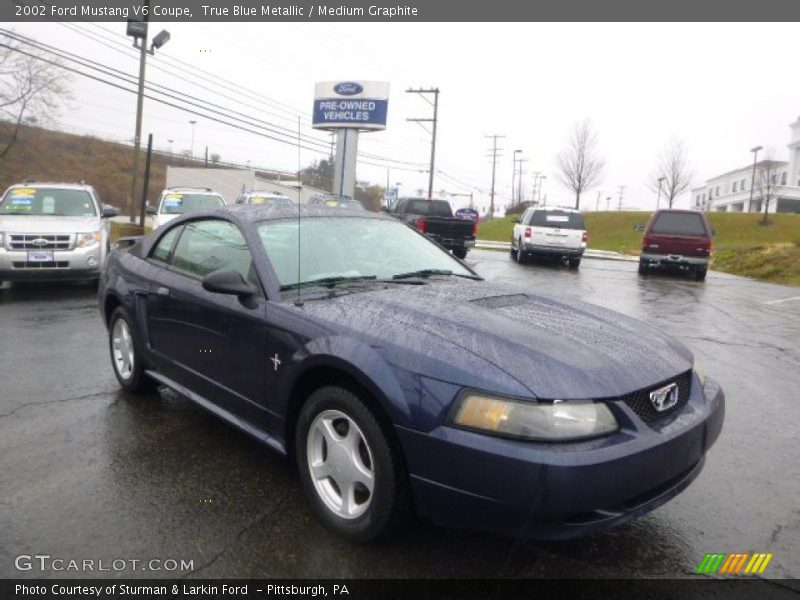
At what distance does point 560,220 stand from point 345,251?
47.8 ft

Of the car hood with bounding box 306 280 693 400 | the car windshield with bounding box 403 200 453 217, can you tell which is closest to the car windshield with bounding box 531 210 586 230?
the car windshield with bounding box 403 200 453 217

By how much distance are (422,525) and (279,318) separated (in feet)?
3.99

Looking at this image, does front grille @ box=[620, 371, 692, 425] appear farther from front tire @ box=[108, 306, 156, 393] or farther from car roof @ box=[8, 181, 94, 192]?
car roof @ box=[8, 181, 94, 192]

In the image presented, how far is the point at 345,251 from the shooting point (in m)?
3.55

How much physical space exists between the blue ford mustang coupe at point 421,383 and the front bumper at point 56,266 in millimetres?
6179

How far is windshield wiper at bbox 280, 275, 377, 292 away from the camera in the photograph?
3152 mm

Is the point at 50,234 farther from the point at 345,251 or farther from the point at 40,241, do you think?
the point at 345,251

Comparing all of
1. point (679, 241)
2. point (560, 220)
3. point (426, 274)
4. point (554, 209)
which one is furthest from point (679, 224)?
point (426, 274)

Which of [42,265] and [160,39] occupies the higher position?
[160,39]

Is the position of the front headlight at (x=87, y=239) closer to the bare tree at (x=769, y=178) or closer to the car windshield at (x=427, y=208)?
the car windshield at (x=427, y=208)

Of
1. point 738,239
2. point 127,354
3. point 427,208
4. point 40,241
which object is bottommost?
point 127,354

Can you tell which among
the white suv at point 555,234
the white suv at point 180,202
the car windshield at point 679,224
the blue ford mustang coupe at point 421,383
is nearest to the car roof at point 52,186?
the white suv at point 180,202

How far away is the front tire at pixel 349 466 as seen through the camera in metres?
2.43

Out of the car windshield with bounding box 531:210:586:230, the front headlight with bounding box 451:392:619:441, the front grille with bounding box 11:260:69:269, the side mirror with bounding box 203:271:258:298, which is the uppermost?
the car windshield with bounding box 531:210:586:230
